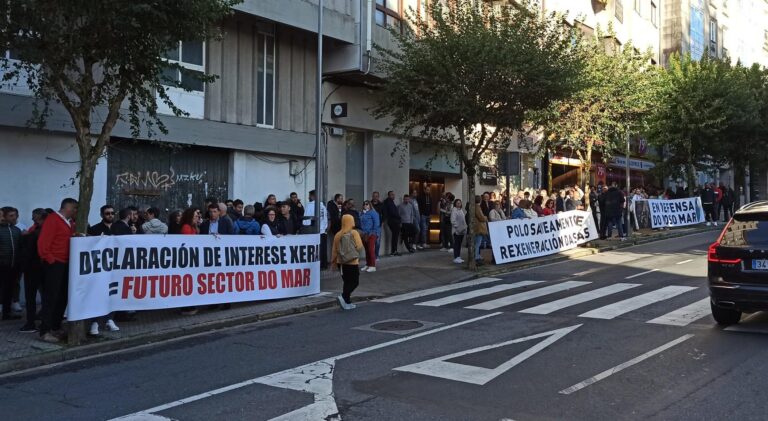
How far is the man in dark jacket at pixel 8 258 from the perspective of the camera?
371 inches

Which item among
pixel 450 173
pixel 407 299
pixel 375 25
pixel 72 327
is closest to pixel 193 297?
pixel 72 327

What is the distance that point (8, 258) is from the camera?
9.43 meters

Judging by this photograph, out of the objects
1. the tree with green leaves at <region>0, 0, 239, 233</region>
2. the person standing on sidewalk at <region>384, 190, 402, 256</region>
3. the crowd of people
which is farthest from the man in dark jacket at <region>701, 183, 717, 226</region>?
the tree with green leaves at <region>0, 0, 239, 233</region>

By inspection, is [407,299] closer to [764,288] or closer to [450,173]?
[764,288]

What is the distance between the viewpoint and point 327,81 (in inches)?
691

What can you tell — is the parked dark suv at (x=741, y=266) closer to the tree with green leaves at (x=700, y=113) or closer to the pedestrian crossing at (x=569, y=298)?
the pedestrian crossing at (x=569, y=298)

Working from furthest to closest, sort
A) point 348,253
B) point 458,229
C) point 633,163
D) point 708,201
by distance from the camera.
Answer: point 633,163 < point 708,201 < point 458,229 < point 348,253

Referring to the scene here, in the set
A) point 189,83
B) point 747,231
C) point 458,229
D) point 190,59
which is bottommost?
point 458,229

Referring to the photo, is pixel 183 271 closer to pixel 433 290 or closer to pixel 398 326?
pixel 398 326

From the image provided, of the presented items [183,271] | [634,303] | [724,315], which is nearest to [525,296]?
[634,303]

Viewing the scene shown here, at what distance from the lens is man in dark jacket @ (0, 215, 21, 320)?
30.9 ft

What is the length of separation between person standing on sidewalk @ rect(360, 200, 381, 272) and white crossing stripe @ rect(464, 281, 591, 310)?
4491mm

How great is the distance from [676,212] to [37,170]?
23.9 m

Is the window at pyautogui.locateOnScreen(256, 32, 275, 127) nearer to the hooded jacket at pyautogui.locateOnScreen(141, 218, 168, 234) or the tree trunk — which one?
the tree trunk
